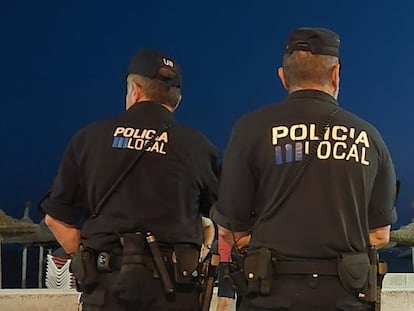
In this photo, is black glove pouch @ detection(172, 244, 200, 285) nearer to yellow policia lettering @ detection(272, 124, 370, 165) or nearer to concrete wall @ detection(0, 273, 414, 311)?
yellow policia lettering @ detection(272, 124, 370, 165)

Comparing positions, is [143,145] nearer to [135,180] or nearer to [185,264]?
[135,180]

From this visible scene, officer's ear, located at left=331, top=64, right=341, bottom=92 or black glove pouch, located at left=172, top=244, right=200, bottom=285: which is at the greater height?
officer's ear, located at left=331, top=64, right=341, bottom=92

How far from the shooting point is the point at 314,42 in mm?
1608

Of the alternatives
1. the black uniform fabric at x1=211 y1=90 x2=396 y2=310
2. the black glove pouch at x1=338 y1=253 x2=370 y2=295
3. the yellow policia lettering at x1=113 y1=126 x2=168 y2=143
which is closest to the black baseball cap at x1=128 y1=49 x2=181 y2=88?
the yellow policia lettering at x1=113 y1=126 x2=168 y2=143

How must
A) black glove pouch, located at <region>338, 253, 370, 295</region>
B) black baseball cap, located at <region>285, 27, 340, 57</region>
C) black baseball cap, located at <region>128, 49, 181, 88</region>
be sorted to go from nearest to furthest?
black glove pouch, located at <region>338, 253, 370, 295</region>, black baseball cap, located at <region>285, 27, 340, 57</region>, black baseball cap, located at <region>128, 49, 181, 88</region>

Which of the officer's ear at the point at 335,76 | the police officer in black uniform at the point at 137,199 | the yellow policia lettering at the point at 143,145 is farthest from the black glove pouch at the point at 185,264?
the officer's ear at the point at 335,76

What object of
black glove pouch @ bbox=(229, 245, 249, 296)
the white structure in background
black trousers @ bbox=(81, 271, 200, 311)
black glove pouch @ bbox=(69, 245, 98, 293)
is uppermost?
black glove pouch @ bbox=(229, 245, 249, 296)

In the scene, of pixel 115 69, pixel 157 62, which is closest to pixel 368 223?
pixel 157 62

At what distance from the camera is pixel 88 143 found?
1841 mm

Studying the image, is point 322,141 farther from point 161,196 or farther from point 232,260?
point 161,196

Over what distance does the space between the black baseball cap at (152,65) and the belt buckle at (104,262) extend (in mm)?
485

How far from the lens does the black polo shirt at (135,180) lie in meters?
1.78

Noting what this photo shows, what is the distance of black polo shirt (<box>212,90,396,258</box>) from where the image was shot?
1.52 metres

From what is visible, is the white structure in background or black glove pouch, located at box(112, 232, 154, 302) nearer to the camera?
black glove pouch, located at box(112, 232, 154, 302)
